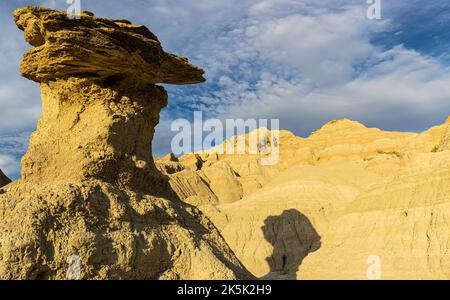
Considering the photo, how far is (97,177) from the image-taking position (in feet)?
41.1

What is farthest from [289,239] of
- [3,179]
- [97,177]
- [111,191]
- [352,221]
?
[111,191]

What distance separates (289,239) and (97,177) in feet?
78.9

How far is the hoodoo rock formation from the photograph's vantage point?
994 centimetres

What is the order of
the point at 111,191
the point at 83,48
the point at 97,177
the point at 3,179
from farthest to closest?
the point at 3,179, the point at 83,48, the point at 97,177, the point at 111,191

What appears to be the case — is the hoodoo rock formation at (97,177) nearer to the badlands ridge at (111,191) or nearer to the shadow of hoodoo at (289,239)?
the badlands ridge at (111,191)

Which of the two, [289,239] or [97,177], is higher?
[97,177]

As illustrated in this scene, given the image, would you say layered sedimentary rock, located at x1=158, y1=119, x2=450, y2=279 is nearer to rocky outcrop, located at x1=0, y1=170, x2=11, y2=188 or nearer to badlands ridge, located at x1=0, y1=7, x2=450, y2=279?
badlands ridge, located at x1=0, y1=7, x2=450, y2=279

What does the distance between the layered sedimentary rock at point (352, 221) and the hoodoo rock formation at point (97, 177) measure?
517 inches

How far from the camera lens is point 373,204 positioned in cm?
2978

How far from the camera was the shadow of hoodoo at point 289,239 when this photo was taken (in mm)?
33344

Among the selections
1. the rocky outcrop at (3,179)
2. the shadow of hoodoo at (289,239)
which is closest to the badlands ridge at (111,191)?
the shadow of hoodoo at (289,239)

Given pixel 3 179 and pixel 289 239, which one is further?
pixel 3 179

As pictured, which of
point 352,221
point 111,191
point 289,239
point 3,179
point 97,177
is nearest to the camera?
point 111,191

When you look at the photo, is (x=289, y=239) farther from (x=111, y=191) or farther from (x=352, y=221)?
(x=111, y=191)
